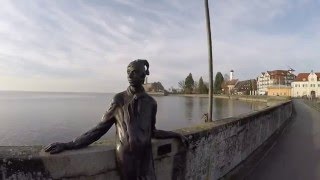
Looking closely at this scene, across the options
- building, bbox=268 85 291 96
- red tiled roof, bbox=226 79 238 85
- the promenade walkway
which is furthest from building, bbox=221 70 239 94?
the promenade walkway

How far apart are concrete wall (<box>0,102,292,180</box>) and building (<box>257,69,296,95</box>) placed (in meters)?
135

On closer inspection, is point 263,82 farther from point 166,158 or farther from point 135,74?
point 135,74

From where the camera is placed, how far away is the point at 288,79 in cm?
14700

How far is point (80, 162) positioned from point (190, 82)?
156104 millimetres

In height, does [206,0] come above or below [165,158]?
above

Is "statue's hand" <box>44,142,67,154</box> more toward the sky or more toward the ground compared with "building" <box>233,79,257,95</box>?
more toward the ground

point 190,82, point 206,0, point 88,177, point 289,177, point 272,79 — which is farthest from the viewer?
point 190,82

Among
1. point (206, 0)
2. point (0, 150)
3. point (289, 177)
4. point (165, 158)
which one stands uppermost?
point (206, 0)

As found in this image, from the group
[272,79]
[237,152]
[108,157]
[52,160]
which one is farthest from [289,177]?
[272,79]

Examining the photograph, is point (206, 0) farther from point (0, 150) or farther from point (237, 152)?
point (0, 150)

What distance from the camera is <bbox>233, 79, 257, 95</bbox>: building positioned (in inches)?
5794

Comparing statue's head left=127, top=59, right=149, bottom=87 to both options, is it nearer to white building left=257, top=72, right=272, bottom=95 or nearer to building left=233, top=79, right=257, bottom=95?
building left=233, top=79, right=257, bottom=95

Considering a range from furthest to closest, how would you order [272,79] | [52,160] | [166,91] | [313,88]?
1. [166,91]
2. [272,79]
3. [313,88]
4. [52,160]

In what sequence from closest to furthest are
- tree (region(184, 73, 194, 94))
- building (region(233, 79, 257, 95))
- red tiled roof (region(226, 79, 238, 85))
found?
building (region(233, 79, 257, 95)) < tree (region(184, 73, 194, 94)) < red tiled roof (region(226, 79, 238, 85))
